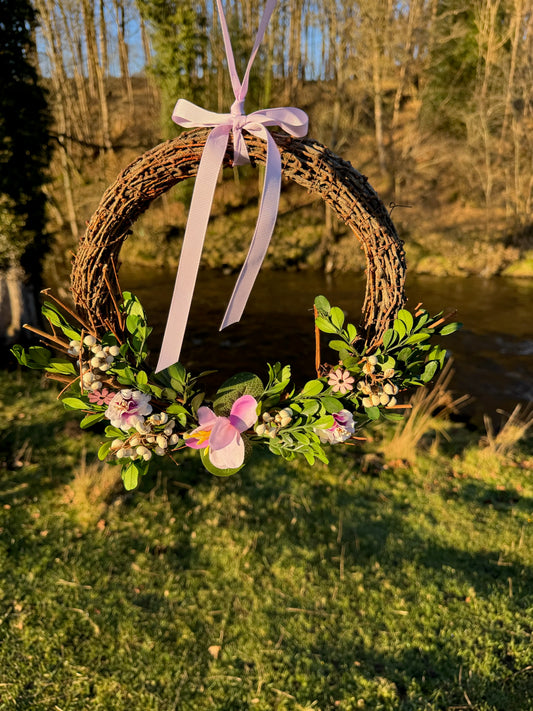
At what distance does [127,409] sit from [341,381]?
0.68 metres

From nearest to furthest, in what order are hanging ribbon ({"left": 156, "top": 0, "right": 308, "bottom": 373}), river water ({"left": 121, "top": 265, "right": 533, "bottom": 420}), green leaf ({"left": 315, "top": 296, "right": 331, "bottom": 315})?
hanging ribbon ({"left": 156, "top": 0, "right": 308, "bottom": 373})
green leaf ({"left": 315, "top": 296, "right": 331, "bottom": 315})
river water ({"left": 121, "top": 265, "right": 533, "bottom": 420})

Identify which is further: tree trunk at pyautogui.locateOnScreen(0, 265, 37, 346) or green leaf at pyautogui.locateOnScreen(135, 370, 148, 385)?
tree trunk at pyautogui.locateOnScreen(0, 265, 37, 346)

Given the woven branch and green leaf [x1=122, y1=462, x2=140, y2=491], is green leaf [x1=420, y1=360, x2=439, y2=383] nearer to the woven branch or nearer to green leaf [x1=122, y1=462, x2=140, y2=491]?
the woven branch

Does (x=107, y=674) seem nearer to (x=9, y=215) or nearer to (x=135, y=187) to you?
(x=135, y=187)

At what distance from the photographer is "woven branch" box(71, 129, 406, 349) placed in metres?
1.32

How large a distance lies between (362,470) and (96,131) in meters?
19.6

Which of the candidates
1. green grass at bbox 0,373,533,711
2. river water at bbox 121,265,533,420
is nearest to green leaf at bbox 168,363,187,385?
green grass at bbox 0,373,533,711

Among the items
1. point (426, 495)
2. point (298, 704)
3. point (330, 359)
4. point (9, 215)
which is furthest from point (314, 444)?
point (330, 359)

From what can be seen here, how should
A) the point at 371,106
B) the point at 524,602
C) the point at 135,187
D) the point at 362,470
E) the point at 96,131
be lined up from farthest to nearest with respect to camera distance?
the point at 371,106 < the point at 96,131 < the point at 362,470 < the point at 524,602 < the point at 135,187

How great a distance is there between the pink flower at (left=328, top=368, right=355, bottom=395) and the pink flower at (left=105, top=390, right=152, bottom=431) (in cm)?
59

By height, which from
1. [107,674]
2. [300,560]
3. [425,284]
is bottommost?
[425,284]

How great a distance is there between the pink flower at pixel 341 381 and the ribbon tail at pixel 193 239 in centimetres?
50

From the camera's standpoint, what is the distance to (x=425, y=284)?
13555 millimetres

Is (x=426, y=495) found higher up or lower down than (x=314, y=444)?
lower down
